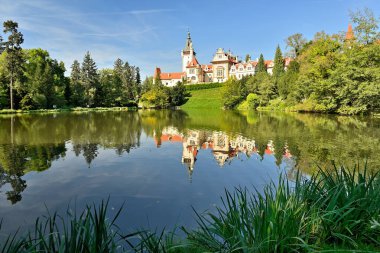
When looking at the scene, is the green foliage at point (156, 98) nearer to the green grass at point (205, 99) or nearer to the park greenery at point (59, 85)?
the park greenery at point (59, 85)

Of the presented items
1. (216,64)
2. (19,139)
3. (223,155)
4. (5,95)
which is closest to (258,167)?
(223,155)

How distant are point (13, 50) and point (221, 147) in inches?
1589

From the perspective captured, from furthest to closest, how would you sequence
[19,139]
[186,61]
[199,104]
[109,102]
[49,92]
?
1. [186,61]
2. [199,104]
3. [109,102]
4. [49,92]
5. [19,139]

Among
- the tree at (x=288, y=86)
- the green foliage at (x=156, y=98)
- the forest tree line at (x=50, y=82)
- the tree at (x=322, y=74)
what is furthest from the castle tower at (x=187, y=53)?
the tree at (x=322, y=74)

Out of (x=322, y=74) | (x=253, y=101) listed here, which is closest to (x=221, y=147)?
(x=322, y=74)

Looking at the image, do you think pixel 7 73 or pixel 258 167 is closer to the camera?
pixel 258 167

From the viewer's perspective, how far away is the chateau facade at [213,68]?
309 ft

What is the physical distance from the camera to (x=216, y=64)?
9644cm

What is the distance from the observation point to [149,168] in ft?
35.3

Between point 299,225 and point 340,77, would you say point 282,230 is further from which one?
point 340,77

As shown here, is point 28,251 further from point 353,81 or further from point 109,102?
point 109,102

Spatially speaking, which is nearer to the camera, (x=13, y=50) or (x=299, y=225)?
(x=299, y=225)

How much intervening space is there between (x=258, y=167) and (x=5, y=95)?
145ft

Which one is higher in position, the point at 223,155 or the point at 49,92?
the point at 49,92
